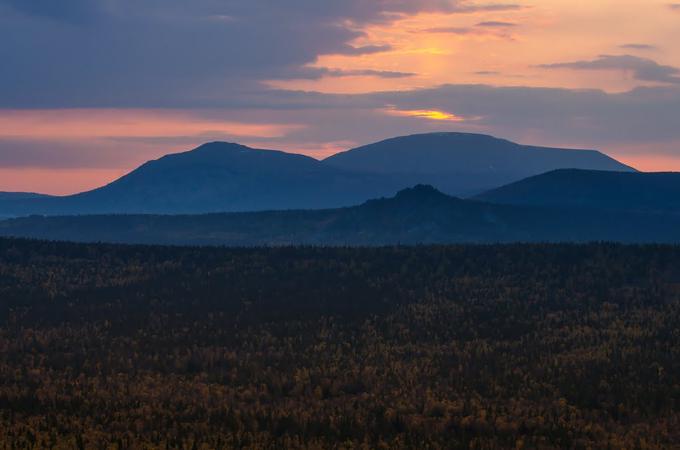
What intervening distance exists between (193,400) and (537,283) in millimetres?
35600

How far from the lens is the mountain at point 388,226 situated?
149625 millimetres

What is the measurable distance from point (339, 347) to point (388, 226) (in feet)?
359

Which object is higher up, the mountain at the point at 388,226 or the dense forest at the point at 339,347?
the mountain at the point at 388,226

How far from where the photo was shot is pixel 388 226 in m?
156

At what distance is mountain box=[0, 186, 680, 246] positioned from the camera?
149625mm

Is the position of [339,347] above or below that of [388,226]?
below

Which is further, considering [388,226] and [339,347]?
[388,226]

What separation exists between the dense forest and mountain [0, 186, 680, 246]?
228ft

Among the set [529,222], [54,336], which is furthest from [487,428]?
[529,222]

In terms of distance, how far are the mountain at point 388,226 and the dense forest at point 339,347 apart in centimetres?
6952

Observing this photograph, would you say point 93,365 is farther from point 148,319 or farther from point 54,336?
point 148,319

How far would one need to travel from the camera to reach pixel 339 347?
4681 cm

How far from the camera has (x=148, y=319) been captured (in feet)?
184

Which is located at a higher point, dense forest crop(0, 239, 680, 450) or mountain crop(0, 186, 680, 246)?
mountain crop(0, 186, 680, 246)
